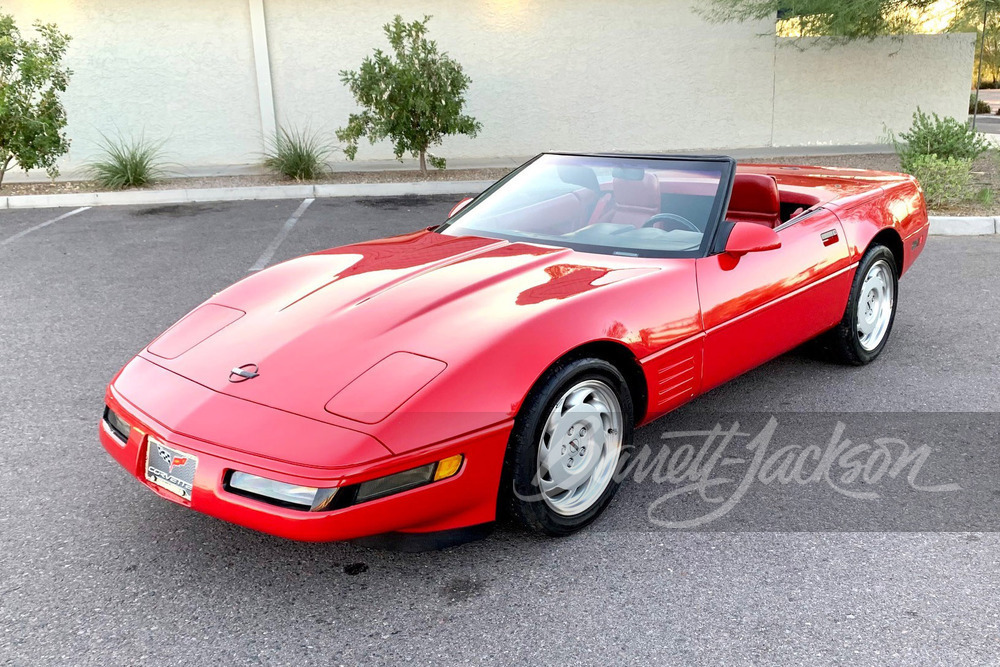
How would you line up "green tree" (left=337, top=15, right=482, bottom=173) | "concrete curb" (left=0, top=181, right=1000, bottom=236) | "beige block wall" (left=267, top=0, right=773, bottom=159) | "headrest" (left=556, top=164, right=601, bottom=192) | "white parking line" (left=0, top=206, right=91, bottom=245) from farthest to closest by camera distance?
1. "beige block wall" (left=267, top=0, right=773, bottom=159)
2. "green tree" (left=337, top=15, right=482, bottom=173)
3. "concrete curb" (left=0, top=181, right=1000, bottom=236)
4. "white parking line" (left=0, top=206, right=91, bottom=245)
5. "headrest" (left=556, top=164, right=601, bottom=192)

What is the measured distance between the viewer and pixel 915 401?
4.16 meters

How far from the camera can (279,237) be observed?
8.61 m

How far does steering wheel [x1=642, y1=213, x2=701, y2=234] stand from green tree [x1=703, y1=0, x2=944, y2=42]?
9335mm

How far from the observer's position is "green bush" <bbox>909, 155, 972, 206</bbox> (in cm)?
894

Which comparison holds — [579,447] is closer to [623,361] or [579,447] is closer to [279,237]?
[623,361]

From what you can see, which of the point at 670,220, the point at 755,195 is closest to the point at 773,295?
A: the point at 670,220

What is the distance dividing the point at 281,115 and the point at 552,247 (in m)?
11.9

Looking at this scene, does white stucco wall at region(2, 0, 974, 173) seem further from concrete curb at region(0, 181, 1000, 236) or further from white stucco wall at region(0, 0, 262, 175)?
concrete curb at region(0, 181, 1000, 236)

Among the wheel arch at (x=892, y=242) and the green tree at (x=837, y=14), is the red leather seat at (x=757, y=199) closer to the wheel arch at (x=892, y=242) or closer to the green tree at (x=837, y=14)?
the wheel arch at (x=892, y=242)

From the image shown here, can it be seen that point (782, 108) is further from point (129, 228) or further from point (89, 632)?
point (89, 632)

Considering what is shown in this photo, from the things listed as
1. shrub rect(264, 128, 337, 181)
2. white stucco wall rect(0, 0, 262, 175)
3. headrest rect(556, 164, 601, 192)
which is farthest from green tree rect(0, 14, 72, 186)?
headrest rect(556, 164, 601, 192)

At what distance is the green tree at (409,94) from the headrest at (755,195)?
785 centimetres

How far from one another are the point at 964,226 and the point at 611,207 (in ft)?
19.7

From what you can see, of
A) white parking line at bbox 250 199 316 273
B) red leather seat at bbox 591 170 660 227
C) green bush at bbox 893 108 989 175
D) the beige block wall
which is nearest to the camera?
red leather seat at bbox 591 170 660 227
